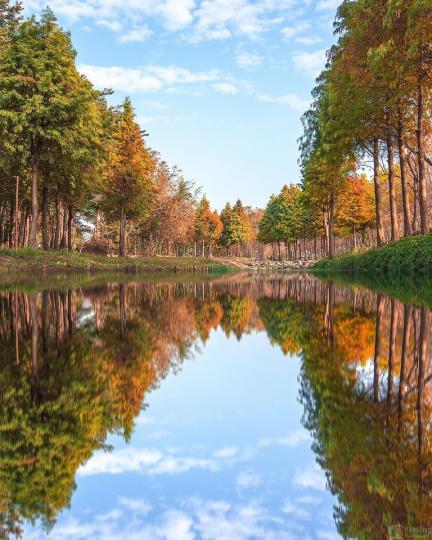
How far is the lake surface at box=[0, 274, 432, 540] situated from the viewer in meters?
1.92

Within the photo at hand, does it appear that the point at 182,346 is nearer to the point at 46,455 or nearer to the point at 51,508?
the point at 46,455

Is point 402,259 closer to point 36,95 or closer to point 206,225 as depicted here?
point 36,95

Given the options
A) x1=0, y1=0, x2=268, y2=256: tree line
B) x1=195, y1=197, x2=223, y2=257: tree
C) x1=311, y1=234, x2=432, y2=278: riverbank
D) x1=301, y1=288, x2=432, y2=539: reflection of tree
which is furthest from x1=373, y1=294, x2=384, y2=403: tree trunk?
x1=195, y1=197, x2=223, y2=257: tree

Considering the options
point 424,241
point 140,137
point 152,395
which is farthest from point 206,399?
point 140,137

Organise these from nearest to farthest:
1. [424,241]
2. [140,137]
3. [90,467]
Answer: [90,467]
[424,241]
[140,137]

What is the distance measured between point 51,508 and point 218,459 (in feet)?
2.65

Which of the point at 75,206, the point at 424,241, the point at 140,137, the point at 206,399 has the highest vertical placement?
the point at 140,137

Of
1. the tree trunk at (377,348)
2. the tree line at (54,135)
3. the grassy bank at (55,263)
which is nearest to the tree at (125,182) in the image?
the tree line at (54,135)

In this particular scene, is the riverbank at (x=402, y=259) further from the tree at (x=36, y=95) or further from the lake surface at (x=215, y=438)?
the tree at (x=36, y=95)

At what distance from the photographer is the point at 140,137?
45.6 m

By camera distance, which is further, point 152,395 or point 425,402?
point 152,395

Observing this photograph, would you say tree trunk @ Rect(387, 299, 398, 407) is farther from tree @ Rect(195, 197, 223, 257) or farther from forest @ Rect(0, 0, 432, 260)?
tree @ Rect(195, 197, 223, 257)

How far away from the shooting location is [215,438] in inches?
110

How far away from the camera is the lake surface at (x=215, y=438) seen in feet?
6.30
